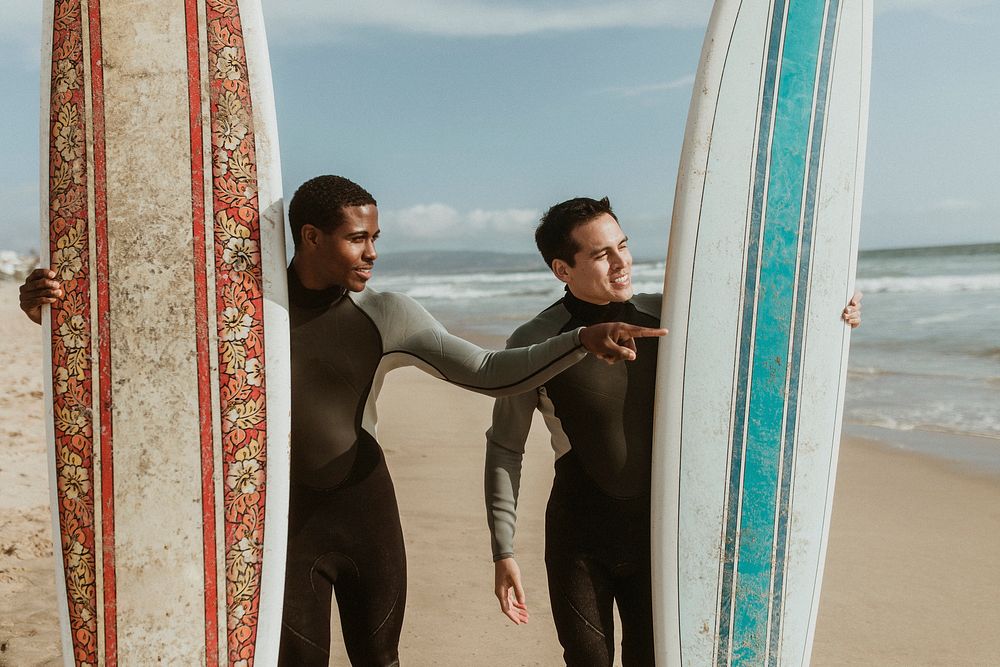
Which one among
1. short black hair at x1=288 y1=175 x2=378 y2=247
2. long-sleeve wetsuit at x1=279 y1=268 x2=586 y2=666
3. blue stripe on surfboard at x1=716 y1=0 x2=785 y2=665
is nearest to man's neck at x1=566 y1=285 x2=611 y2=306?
long-sleeve wetsuit at x1=279 y1=268 x2=586 y2=666

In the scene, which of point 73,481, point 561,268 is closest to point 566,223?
point 561,268

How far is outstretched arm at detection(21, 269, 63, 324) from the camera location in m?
2.26

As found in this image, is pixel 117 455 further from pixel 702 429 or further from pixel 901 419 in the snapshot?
pixel 901 419

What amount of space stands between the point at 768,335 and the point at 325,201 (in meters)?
1.20

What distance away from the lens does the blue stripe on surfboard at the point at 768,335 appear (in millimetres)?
2398

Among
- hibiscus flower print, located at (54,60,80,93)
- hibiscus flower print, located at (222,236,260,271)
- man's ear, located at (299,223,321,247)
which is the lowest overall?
hibiscus flower print, located at (222,236,260,271)

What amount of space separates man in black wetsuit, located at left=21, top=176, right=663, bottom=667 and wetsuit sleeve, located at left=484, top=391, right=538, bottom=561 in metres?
0.16

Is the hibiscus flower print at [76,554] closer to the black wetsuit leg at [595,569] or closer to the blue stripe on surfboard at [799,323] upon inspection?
the black wetsuit leg at [595,569]

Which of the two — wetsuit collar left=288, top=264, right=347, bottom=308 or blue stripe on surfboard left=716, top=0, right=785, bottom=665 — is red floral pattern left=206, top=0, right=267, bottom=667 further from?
blue stripe on surfboard left=716, top=0, right=785, bottom=665

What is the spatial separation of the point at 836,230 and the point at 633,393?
71cm

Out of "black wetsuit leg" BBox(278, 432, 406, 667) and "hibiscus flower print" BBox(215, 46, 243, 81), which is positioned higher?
"hibiscus flower print" BBox(215, 46, 243, 81)

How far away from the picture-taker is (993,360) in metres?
9.40

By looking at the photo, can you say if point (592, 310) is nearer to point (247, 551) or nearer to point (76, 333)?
point (247, 551)

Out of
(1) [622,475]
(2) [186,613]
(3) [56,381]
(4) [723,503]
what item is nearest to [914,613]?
(4) [723,503]
